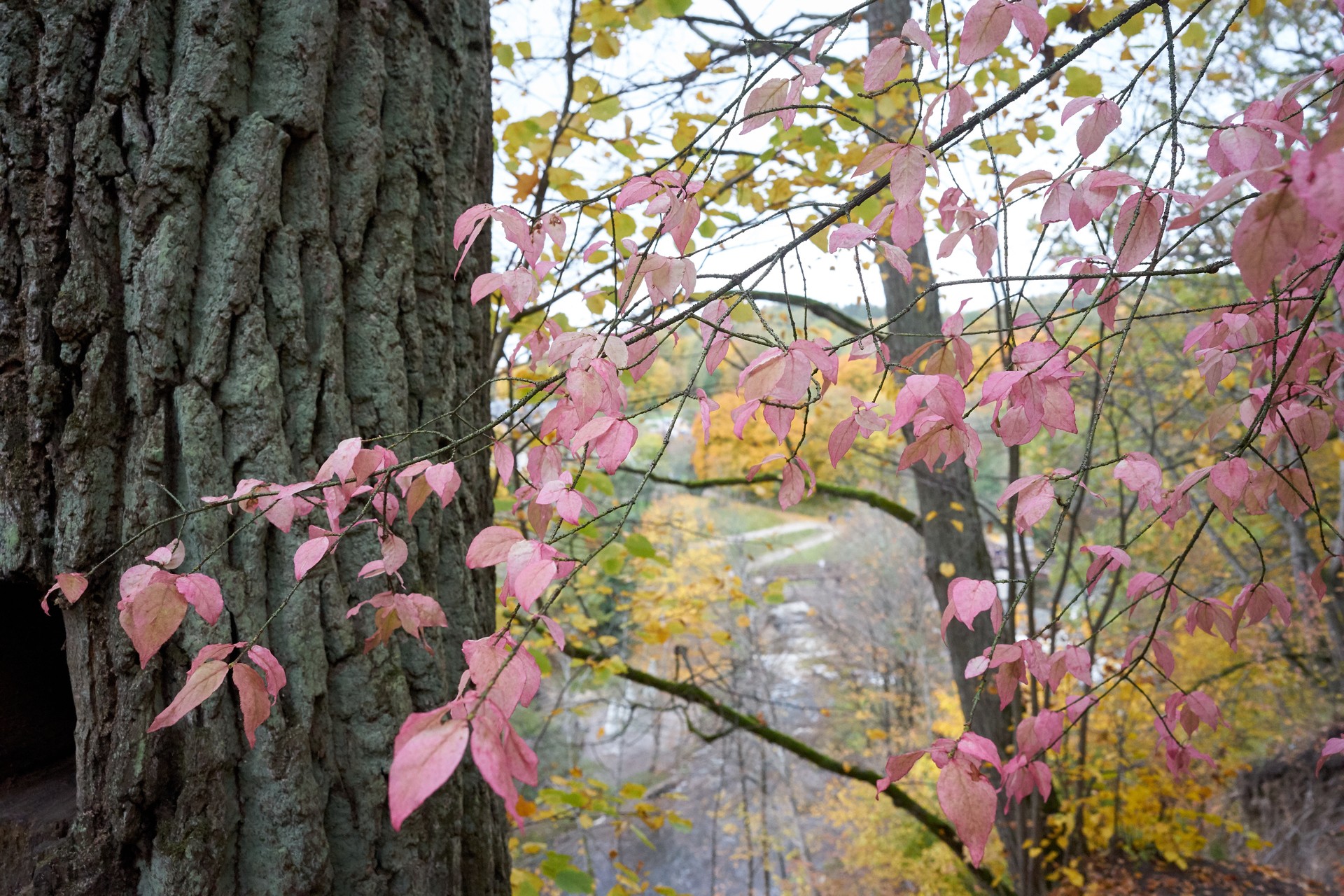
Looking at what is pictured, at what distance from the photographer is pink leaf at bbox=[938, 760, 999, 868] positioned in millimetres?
626

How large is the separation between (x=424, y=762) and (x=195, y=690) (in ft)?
1.27

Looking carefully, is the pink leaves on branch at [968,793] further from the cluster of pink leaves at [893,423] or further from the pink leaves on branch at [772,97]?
the pink leaves on branch at [772,97]

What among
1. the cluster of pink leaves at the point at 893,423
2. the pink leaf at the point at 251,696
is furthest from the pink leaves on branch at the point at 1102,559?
the pink leaf at the point at 251,696

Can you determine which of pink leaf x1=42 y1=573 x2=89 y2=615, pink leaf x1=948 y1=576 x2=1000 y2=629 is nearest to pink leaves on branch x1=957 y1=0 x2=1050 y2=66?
pink leaf x1=948 y1=576 x2=1000 y2=629

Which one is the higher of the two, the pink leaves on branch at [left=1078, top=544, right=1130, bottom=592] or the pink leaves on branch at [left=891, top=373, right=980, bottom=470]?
the pink leaves on branch at [left=891, top=373, right=980, bottom=470]

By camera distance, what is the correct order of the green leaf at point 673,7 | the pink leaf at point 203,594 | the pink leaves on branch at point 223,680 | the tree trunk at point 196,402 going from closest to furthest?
the pink leaves on branch at point 223,680 → the pink leaf at point 203,594 → the tree trunk at point 196,402 → the green leaf at point 673,7

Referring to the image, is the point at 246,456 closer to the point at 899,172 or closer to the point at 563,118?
the point at 899,172

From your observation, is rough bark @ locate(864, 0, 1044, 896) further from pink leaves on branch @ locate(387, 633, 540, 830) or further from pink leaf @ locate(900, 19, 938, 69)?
pink leaves on branch @ locate(387, 633, 540, 830)

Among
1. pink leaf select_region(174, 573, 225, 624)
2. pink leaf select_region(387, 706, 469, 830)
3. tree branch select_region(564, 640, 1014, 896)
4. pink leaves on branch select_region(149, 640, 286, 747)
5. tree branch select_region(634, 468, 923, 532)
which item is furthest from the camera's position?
tree branch select_region(634, 468, 923, 532)

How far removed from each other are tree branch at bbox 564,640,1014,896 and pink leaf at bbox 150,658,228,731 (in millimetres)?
2057

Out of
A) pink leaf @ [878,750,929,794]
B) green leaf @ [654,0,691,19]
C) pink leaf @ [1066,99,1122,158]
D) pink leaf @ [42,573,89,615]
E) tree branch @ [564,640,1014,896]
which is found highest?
green leaf @ [654,0,691,19]

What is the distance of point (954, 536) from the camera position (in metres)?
3.51

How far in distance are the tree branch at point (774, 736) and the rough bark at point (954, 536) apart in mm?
266

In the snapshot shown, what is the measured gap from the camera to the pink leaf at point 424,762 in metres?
0.43
